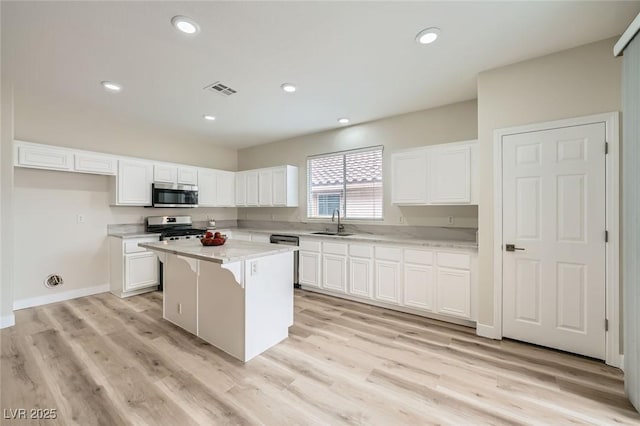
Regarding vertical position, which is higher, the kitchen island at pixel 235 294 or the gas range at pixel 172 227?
the gas range at pixel 172 227

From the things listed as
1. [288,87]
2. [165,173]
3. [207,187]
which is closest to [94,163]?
[165,173]

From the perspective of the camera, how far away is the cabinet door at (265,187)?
5.32 m

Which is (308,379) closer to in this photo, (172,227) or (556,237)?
(556,237)

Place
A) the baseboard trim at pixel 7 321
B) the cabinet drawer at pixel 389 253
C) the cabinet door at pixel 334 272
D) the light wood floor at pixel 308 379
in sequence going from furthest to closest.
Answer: the cabinet door at pixel 334 272, the cabinet drawer at pixel 389 253, the baseboard trim at pixel 7 321, the light wood floor at pixel 308 379

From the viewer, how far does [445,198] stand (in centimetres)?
329

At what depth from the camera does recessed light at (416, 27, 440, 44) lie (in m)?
2.13

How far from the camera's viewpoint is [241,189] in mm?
5801

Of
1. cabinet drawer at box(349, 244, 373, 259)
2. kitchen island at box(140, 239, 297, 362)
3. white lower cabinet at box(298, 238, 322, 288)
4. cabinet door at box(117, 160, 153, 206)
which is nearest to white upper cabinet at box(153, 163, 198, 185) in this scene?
cabinet door at box(117, 160, 153, 206)

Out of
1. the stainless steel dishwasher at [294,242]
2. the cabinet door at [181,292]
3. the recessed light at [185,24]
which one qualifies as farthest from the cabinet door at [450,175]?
the cabinet door at [181,292]

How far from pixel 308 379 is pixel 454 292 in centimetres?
194

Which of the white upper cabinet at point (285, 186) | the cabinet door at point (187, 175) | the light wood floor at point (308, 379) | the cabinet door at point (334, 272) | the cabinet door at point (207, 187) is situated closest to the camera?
the light wood floor at point (308, 379)

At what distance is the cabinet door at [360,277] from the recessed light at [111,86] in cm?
355

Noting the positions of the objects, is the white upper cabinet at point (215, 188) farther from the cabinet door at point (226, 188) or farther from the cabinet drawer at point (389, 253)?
the cabinet drawer at point (389, 253)

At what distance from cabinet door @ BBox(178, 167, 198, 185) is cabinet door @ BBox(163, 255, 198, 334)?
2306mm
